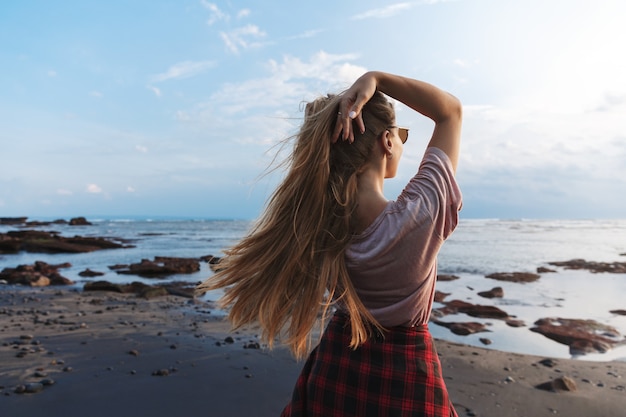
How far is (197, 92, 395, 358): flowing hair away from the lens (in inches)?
73.9

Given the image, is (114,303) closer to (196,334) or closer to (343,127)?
(196,334)

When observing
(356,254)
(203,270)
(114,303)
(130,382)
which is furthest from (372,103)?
(203,270)

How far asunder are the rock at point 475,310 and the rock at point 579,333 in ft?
2.28

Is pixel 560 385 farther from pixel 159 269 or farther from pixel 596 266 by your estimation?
pixel 596 266

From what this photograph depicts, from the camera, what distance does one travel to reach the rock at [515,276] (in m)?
13.6

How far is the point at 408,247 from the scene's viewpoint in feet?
5.66

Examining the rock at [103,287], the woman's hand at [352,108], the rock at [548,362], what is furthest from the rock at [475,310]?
the woman's hand at [352,108]

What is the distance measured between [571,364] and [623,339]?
2.33m

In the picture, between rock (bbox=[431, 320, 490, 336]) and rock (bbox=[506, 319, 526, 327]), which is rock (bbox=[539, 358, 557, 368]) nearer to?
rock (bbox=[431, 320, 490, 336])

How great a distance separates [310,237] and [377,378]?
59 centimetres

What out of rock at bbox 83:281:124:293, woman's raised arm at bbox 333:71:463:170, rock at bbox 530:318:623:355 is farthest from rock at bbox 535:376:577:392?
rock at bbox 83:281:124:293

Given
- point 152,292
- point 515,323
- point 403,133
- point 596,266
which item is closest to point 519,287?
point 515,323

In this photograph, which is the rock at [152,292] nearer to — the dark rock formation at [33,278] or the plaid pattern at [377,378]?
the dark rock formation at [33,278]

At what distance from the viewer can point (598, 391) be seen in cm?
499
